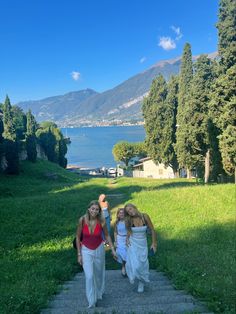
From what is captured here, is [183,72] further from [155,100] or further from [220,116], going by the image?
[220,116]

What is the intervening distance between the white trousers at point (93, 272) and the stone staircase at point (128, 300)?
19 centimetres

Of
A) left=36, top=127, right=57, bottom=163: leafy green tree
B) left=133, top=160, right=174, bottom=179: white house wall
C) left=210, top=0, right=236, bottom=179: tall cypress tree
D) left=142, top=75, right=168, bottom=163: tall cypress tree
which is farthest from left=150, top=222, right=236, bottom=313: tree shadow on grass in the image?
left=36, top=127, right=57, bottom=163: leafy green tree

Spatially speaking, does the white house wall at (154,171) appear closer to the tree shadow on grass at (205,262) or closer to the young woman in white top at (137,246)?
the tree shadow on grass at (205,262)

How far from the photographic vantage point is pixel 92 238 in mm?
7281

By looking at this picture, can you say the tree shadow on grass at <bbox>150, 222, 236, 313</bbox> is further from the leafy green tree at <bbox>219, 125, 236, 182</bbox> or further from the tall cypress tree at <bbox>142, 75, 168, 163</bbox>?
the tall cypress tree at <bbox>142, 75, 168, 163</bbox>

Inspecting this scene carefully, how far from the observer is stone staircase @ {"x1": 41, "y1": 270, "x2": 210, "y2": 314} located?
6.47 metres

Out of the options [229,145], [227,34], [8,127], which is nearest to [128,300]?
[229,145]

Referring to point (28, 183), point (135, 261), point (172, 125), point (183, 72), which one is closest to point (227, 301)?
point (135, 261)

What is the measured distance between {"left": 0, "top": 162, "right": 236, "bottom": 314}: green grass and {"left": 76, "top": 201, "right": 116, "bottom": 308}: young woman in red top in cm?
98

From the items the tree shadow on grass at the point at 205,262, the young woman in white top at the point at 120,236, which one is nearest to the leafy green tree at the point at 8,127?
the tree shadow on grass at the point at 205,262

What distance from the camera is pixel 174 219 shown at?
18.1 meters

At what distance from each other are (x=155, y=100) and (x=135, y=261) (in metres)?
45.7

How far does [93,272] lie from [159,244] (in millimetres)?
7047

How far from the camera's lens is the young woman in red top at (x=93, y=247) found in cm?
717
